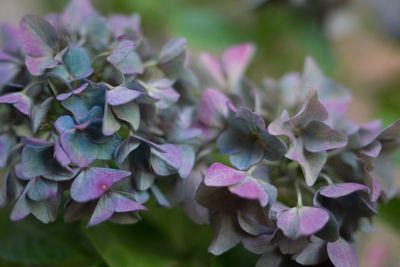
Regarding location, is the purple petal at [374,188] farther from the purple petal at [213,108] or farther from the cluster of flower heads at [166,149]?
the purple petal at [213,108]

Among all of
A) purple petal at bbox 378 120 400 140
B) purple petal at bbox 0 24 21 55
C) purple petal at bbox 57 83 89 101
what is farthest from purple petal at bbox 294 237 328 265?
purple petal at bbox 0 24 21 55

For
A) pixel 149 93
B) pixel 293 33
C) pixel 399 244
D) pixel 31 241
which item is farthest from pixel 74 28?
pixel 399 244

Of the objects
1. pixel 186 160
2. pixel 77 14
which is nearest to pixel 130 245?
pixel 186 160

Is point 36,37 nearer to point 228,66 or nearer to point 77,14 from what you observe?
point 77,14

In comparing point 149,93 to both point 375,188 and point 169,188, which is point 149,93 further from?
point 375,188

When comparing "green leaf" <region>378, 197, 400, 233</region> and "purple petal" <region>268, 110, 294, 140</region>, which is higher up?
"purple petal" <region>268, 110, 294, 140</region>

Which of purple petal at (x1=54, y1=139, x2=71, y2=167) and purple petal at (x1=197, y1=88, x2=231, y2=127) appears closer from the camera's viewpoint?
purple petal at (x1=54, y1=139, x2=71, y2=167)

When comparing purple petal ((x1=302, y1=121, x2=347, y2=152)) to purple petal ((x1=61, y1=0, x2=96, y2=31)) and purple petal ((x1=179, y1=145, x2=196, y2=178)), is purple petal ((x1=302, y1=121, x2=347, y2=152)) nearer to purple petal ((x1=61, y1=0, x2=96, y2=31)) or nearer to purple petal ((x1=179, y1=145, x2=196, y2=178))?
purple petal ((x1=179, y1=145, x2=196, y2=178))
